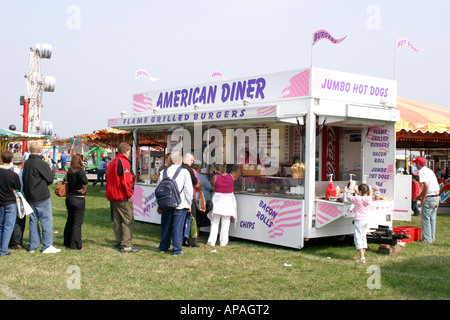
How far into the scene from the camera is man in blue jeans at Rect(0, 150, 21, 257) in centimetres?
649

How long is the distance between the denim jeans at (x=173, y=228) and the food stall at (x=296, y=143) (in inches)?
57.0

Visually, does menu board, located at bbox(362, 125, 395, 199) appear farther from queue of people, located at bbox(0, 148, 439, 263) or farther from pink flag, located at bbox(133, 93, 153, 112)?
pink flag, located at bbox(133, 93, 153, 112)

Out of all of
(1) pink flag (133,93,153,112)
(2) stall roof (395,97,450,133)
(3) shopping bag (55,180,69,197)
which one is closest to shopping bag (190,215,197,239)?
(3) shopping bag (55,180,69,197)

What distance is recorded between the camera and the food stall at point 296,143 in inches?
281

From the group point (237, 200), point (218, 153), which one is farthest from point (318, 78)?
point (218, 153)

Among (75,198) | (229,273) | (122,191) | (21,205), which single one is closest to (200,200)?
(122,191)

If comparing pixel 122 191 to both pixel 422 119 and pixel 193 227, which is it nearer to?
pixel 193 227

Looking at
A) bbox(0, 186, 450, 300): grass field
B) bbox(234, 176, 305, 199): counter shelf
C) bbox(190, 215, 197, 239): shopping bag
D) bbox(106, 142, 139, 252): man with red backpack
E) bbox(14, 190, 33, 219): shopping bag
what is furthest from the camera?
bbox(190, 215, 197, 239): shopping bag

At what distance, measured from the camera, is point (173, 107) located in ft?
32.6

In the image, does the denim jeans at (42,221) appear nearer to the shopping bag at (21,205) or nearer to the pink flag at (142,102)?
the shopping bag at (21,205)

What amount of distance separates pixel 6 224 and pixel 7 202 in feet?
1.06

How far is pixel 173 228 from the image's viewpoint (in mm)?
6988

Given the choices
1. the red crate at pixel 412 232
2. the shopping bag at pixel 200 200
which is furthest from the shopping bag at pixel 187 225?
the red crate at pixel 412 232

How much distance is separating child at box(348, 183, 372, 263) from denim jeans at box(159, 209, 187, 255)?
2.59 meters
